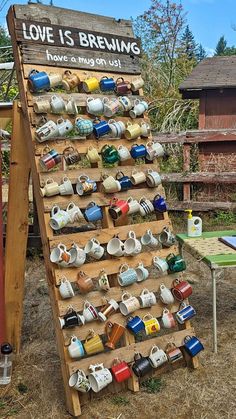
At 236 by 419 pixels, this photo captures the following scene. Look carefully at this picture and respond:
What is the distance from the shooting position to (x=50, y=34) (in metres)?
2.91

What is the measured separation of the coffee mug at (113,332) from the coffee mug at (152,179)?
935 millimetres

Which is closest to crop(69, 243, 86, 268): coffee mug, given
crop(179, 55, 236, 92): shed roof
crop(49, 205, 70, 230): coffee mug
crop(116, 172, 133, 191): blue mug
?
crop(49, 205, 70, 230): coffee mug

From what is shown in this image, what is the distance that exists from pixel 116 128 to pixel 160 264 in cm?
92

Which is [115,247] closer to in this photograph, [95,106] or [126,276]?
[126,276]

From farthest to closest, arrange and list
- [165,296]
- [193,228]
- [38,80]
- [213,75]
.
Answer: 1. [213,75]
2. [193,228]
3. [165,296]
4. [38,80]

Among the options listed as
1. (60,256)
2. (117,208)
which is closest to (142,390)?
(60,256)

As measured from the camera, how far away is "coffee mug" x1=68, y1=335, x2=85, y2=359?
2.68 metres

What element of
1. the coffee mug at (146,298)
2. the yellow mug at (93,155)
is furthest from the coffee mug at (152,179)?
the coffee mug at (146,298)

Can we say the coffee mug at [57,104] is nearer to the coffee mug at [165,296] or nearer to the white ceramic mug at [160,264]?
the white ceramic mug at [160,264]

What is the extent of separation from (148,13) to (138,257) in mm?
12340

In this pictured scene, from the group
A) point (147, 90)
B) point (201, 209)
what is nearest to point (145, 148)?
point (201, 209)

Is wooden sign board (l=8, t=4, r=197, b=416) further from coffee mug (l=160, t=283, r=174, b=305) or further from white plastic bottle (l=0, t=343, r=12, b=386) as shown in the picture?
white plastic bottle (l=0, t=343, r=12, b=386)

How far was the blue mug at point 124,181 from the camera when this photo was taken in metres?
3.03

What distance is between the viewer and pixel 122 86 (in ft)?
10.4
